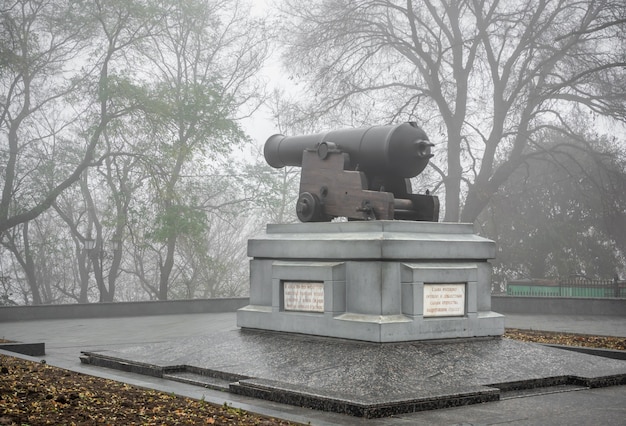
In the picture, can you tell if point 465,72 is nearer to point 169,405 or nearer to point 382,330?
point 382,330

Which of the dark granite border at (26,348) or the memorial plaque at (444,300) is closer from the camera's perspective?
the memorial plaque at (444,300)

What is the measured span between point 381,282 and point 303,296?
1.30m

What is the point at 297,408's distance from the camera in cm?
738

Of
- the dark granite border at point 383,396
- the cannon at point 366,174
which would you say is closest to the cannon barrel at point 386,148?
the cannon at point 366,174

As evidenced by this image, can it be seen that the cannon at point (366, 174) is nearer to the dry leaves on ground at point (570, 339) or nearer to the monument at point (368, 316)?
the monument at point (368, 316)

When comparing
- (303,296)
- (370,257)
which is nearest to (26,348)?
(303,296)

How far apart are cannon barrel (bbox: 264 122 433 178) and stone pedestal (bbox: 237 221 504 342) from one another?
873mm

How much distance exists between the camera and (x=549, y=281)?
30016 millimetres

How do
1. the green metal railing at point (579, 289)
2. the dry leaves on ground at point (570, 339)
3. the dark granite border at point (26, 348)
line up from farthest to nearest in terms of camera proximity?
1. the green metal railing at point (579, 289)
2. the dry leaves on ground at point (570, 339)
3. the dark granite border at point (26, 348)

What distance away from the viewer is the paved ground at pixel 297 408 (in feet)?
22.3

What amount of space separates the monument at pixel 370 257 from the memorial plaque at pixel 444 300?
12mm

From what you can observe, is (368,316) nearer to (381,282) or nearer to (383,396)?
(381,282)

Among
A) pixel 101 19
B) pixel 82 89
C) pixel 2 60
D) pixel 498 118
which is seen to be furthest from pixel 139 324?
pixel 498 118

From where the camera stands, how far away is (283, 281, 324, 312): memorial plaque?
9.92 m
